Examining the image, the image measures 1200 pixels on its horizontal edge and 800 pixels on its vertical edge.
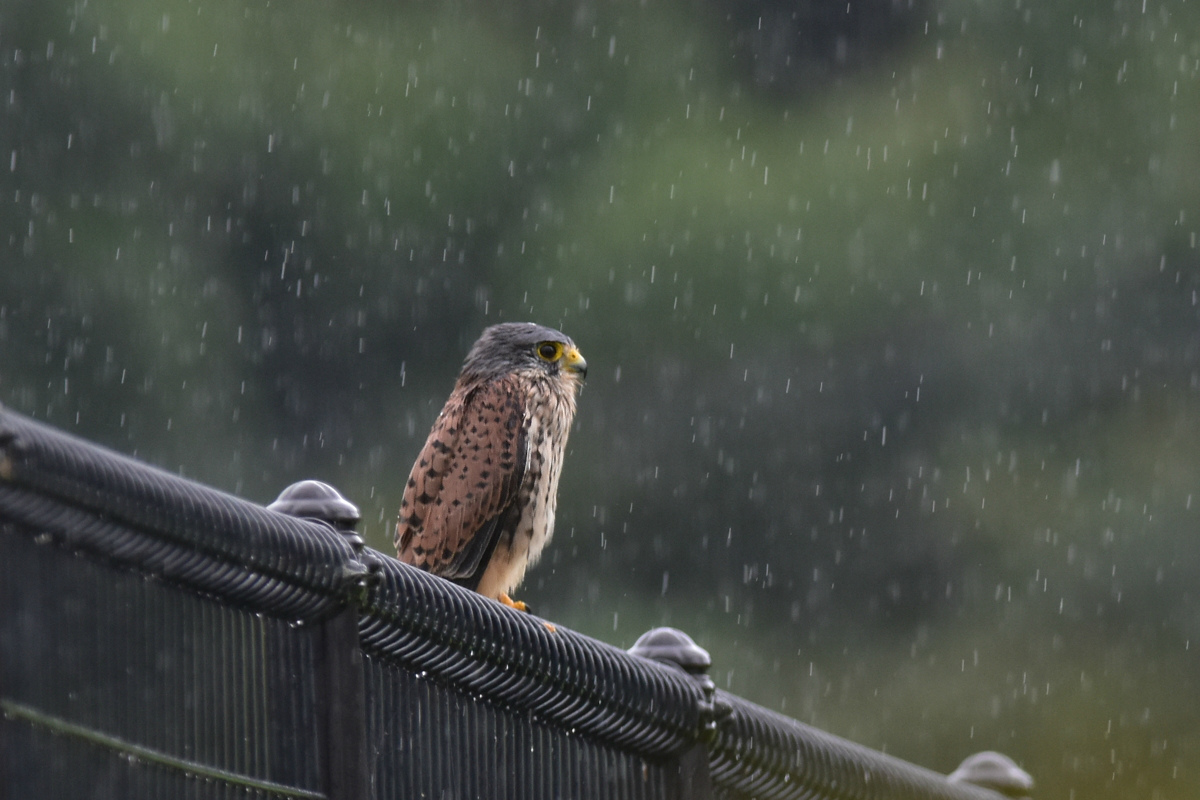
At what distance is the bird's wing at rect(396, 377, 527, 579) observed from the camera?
427 cm

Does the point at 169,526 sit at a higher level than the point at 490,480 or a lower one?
higher

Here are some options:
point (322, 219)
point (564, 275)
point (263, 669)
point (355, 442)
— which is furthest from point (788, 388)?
point (263, 669)

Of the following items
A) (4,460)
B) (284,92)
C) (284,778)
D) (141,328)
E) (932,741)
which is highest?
(4,460)

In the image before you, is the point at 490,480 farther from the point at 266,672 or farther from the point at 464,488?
the point at 266,672

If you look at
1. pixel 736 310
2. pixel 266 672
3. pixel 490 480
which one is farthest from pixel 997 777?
pixel 736 310

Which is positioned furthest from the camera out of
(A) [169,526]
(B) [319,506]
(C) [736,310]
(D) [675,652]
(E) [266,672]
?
(C) [736,310]

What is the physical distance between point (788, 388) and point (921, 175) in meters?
2.16

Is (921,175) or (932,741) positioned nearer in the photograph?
(932,741)

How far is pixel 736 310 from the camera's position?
11625mm

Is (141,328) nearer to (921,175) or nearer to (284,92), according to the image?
(284,92)

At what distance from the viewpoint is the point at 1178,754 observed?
33.8ft

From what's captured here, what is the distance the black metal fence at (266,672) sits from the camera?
1521 millimetres

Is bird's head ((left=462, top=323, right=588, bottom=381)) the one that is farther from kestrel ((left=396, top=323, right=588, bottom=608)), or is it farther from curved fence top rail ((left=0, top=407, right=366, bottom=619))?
curved fence top rail ((left=0, top=407, right=366, bottom=619))

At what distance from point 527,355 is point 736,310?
22.3 feet
